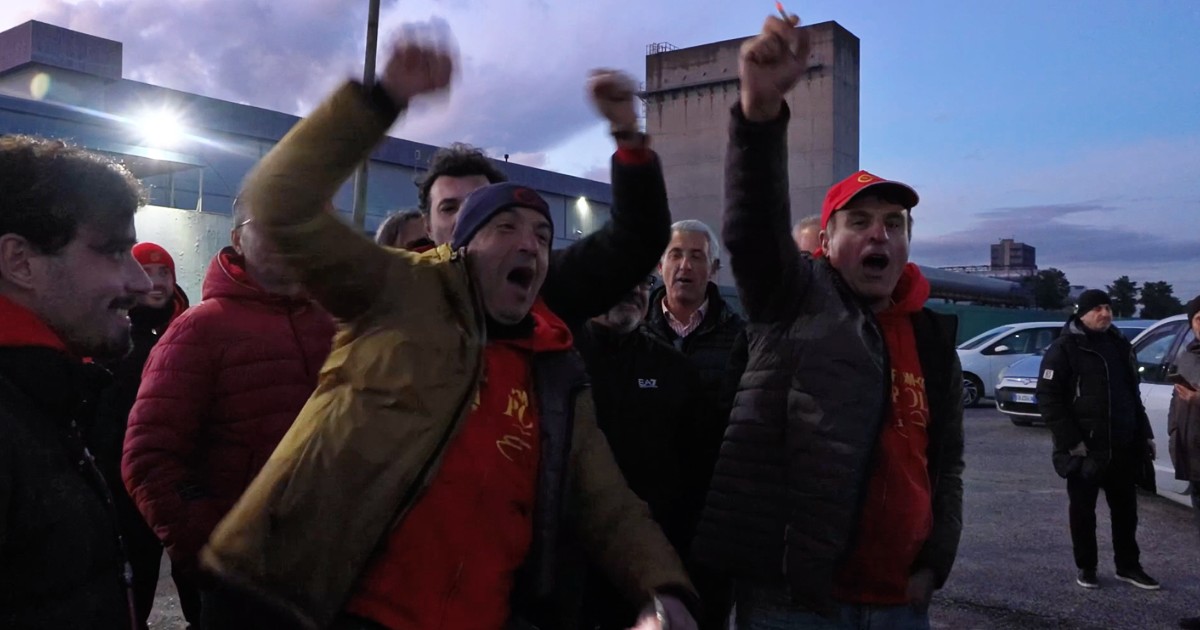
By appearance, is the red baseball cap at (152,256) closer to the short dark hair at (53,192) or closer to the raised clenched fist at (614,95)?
the short dark hair at (53,192)

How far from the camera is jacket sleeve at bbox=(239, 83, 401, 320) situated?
1.66 meters

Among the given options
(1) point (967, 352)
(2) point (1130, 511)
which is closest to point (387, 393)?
(2) point (1130, 511)

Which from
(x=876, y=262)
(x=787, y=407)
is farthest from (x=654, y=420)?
(x=876, y=262)

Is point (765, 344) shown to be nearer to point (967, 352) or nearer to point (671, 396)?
point (671, 396)

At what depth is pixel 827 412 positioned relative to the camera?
2312 mm

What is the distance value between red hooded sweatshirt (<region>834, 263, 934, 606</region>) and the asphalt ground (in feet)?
10.4

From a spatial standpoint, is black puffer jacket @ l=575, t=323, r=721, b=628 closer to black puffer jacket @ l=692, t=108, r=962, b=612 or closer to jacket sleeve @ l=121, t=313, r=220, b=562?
black puffer jacket @ l=692, t=108, r=962, b=612

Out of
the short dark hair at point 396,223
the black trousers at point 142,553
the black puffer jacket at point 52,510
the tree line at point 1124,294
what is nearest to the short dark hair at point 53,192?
the black puffer jacket at point 52,510

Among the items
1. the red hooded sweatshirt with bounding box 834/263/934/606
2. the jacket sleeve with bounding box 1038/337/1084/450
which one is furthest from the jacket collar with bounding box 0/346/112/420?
the jacket sleeve with bounding box 1038/337/1084/450

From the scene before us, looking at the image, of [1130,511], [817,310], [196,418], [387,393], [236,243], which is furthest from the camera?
[1130,511]

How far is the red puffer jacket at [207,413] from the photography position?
2502 millimetres

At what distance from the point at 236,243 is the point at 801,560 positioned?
6.13ft

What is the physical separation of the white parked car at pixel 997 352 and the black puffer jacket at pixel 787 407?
15.7 meters

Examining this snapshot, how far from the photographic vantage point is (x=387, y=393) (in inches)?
67.2
